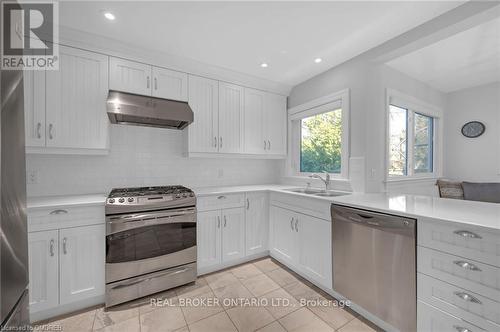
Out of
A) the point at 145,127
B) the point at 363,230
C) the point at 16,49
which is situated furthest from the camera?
the point at 145,127

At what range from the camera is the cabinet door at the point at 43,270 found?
1.63m

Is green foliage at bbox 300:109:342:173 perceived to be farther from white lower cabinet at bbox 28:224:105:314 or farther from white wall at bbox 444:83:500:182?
white lower cabinet at bbox 28:224:105:314

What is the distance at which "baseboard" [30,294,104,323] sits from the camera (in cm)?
167

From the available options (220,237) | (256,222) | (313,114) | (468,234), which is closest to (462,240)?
(468,234)

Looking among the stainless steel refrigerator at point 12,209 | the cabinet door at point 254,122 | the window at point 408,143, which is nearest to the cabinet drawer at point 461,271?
the window at point 408,143

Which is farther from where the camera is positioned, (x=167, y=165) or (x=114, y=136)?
(x=167, y=165)

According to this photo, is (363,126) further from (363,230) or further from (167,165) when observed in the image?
(167,165)

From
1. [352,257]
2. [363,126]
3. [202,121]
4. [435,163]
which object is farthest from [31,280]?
[435,163]

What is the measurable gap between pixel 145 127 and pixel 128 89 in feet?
1.65

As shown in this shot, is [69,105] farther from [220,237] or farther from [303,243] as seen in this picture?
[303,243]

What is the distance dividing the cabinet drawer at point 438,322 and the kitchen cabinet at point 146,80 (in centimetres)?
289

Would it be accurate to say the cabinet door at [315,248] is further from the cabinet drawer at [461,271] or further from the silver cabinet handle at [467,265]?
the silver cabinet handle at [467,265]

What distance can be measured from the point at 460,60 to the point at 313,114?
71.0 inches

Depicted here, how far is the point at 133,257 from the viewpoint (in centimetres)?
194
